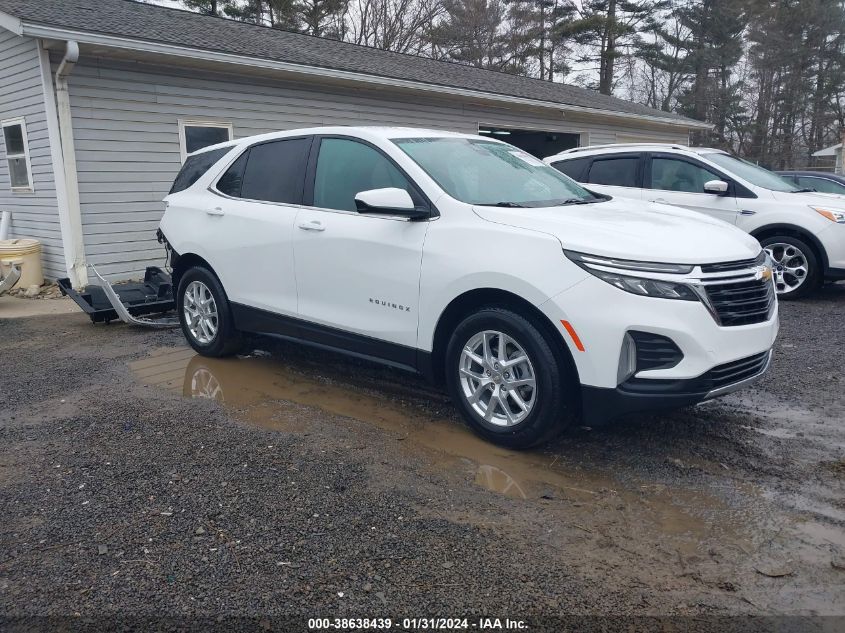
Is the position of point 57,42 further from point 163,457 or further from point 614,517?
point 614,517

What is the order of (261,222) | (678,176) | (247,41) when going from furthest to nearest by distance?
(247,41) < (678,176) < (261,222)

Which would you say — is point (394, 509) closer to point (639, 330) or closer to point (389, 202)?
point (639, 330)

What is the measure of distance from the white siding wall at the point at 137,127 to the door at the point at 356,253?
6008mm

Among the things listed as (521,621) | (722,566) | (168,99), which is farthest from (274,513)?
(168,99)

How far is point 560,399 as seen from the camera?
12.1ft

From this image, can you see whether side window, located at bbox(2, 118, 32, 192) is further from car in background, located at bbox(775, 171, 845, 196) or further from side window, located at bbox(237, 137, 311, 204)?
car in background, located at bbox(775, 171, 845, 196)

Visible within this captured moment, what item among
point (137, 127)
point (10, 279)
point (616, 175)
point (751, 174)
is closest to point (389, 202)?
point (616, 175)

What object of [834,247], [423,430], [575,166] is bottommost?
[423,430]

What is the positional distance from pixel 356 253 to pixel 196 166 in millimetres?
2535

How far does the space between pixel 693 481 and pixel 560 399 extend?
0.80 metres

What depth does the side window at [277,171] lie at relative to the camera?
5.19 meters

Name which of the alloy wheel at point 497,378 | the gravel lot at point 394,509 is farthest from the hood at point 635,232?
the gravel lot at point 394,509

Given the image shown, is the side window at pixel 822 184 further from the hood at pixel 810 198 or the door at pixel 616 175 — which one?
the door at pixel 616 175

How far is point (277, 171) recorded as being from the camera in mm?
5359
